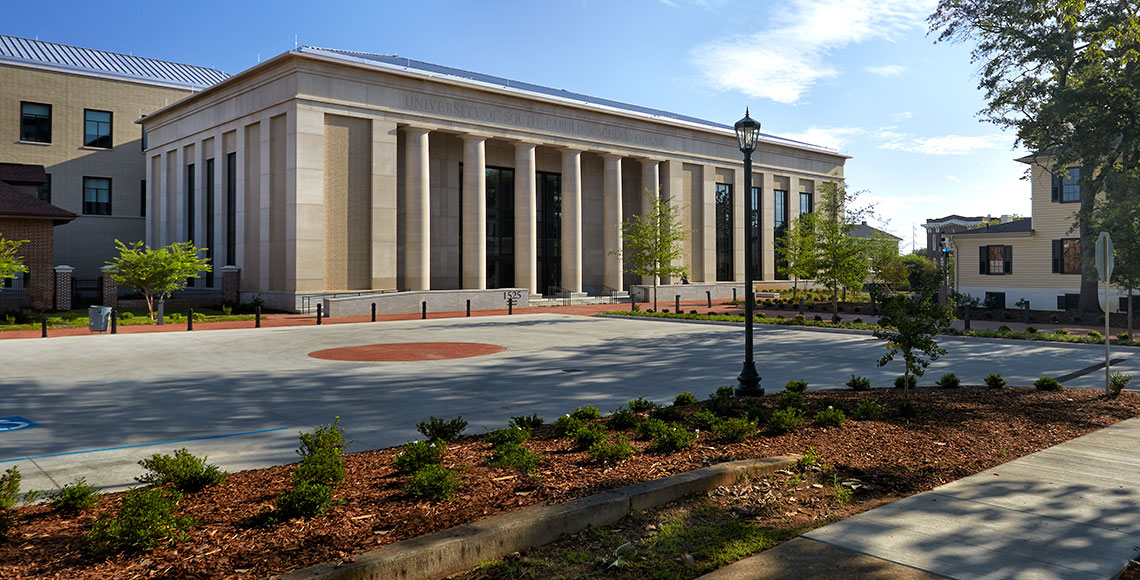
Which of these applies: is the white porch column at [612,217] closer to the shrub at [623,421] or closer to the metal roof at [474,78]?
the metal roof at [474,78]

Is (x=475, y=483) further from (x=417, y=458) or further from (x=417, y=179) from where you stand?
(x=417, y=179)

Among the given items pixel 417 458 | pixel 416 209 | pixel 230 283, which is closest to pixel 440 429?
pixel 417 458

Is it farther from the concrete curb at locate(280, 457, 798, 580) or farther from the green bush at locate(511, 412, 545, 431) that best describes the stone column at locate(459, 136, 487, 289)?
the concrete curb at locate(280, 457, 798, 580)

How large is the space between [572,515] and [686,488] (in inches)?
52.1

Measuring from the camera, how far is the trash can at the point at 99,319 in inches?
992

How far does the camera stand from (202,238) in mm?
45906

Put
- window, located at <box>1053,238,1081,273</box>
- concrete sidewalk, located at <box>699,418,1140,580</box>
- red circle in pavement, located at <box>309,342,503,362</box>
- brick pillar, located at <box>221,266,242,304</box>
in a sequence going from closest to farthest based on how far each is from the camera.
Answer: concrete sidewalk, located at <box>699,418,1140,580</box>, red circle in pavement, located at <box>309,342,503,362</box>, brick pillar, located at <box>221,266,242,304</box>, window, located at <box>1053,238,1081,273</box>

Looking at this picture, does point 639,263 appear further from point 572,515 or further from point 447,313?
point 572,515

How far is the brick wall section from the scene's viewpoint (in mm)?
35531

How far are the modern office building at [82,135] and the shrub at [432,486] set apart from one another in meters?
55.5

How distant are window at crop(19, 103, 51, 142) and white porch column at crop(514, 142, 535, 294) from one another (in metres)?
33.5

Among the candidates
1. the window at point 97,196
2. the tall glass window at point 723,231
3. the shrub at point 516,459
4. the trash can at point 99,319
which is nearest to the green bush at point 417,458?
the shrub at point 516,459

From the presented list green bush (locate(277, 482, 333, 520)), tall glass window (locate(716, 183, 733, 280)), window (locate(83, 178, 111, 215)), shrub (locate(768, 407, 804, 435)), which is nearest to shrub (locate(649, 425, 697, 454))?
shrub (locate(768, 407, 804, 435))

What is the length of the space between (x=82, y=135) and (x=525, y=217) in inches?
1309
